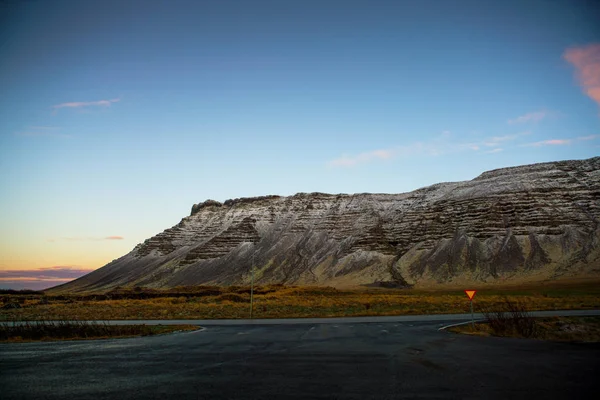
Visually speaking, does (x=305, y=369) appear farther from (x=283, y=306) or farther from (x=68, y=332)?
(x=283, y=306)

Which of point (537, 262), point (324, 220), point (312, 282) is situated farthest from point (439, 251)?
point (324, 220)

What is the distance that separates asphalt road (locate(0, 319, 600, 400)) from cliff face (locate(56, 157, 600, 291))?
91.8 metres

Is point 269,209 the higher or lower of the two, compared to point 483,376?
higher

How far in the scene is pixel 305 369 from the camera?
41.3 feet

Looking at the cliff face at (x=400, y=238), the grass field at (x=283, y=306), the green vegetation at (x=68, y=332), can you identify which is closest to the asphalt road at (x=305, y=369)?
the green vegetation at (x=68, y=332)

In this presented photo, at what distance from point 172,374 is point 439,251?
112464mm

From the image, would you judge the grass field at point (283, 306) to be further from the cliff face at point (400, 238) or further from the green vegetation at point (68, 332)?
the cliff face at point (400, 238)

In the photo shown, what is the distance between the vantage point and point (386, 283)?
107250 millimetres

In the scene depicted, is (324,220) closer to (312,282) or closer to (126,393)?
(312,282)

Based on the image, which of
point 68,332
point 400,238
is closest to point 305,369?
point 68,332

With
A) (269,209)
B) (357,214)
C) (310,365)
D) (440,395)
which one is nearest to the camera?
(440,395)

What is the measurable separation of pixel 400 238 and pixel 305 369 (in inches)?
4772

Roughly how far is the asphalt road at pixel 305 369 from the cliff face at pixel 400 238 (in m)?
91.8

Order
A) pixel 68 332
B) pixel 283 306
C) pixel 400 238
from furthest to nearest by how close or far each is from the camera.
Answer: pixel 400 238 → pixel 283 306 → pixel 68 332
